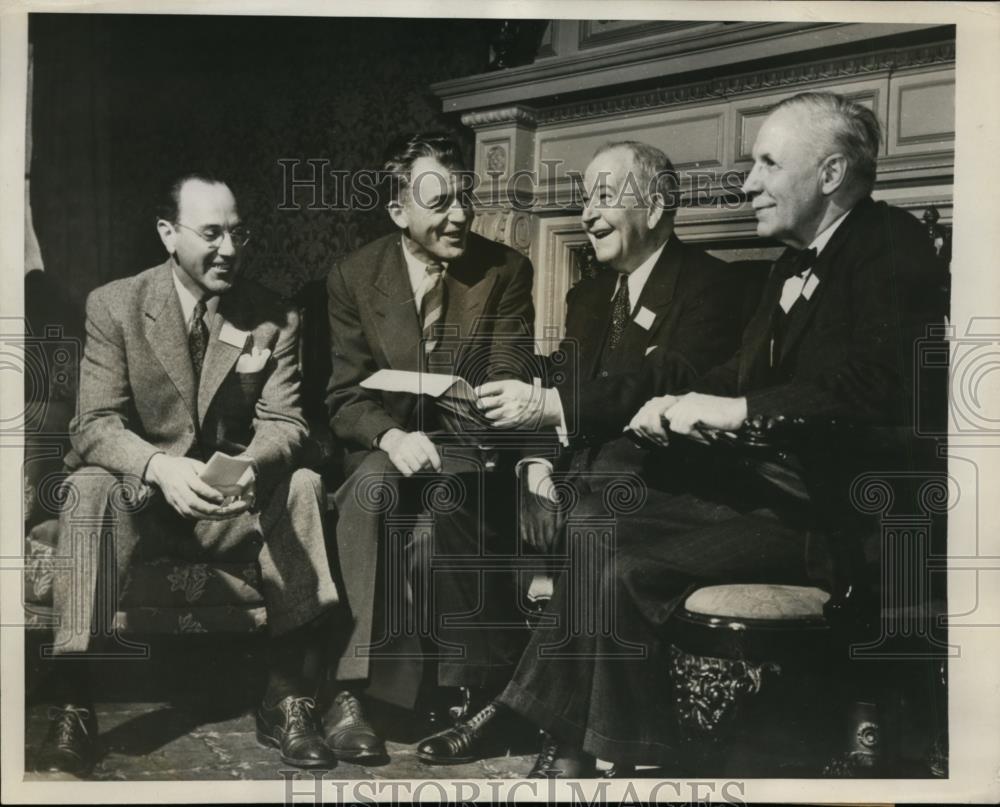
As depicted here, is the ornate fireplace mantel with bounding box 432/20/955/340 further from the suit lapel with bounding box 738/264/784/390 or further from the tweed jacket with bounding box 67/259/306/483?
the tweed jacket with bounding box 67/259/306/483

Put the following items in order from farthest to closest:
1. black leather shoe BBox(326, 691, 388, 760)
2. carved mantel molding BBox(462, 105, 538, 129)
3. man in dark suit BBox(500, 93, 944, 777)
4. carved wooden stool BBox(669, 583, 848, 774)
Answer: carved mantel molding BBox(462, 105, 538, 129)
black leather shoe BBox(326, 691, 388, 760)
man in dark suit BBox(500, 93, 944, 777)
carved wooden stool BBox(669, 583, 848, 774)

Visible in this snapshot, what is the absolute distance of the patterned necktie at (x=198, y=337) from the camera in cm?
380

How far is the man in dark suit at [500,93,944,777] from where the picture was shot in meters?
3.65

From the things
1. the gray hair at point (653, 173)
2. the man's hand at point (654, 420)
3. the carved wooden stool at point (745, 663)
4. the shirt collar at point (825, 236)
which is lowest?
the carved wooden stool at point (745, 663)

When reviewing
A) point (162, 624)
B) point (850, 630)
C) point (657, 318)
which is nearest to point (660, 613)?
point (850, 630)

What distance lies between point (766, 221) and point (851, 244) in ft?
0.97

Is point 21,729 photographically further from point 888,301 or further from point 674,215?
point 888,301

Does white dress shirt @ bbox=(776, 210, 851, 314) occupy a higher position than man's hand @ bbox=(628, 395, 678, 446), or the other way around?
white dress shirt @ bbox=(776, 210, 851, 314)

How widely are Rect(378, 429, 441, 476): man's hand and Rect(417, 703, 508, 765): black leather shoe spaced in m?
0.87

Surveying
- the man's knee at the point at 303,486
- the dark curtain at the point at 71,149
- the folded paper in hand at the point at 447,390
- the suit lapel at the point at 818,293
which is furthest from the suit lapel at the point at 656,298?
the dark curtain at the point at 71,149

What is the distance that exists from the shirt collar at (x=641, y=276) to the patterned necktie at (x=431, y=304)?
2.20 feet

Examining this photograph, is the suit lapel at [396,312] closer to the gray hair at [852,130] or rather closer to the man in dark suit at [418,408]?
the man in dark suit at [418,408]

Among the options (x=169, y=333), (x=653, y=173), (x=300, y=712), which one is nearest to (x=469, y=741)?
(x=300, y=712)

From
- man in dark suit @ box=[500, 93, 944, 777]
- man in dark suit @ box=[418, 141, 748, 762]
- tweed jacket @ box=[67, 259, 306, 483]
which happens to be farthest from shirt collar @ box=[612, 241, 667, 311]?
tweed jacket @ box=[67, 259, 306, 483]
